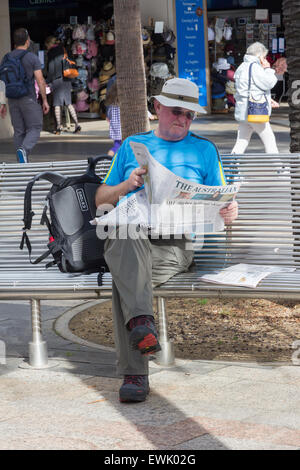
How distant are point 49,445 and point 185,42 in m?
18.5

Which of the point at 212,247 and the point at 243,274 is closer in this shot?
the point at 243,274

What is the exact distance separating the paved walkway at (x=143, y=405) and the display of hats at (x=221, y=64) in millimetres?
16705

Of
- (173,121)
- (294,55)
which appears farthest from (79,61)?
(173,121)

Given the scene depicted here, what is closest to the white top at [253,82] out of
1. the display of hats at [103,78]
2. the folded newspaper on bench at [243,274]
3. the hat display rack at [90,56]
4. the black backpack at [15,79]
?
the black backpack at [15,79]

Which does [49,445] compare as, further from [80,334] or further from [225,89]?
[225,89]

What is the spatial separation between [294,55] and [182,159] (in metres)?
1.96

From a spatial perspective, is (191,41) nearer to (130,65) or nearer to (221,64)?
(221,64)

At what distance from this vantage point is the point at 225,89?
21.5 metres

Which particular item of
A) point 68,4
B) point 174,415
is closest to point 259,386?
point 174,415

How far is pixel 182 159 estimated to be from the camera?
185 inches

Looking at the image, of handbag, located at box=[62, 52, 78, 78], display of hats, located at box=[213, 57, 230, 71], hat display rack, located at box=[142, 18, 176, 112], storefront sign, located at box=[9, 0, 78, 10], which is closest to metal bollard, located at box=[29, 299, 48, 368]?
handbag, located at box=[62, 52, 78, 78]

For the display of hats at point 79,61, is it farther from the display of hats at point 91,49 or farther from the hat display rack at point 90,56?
the display of hats at point 91,49

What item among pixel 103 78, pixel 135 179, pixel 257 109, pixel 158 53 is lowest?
pixel 103 78

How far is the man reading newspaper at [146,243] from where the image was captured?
4.24 metres
